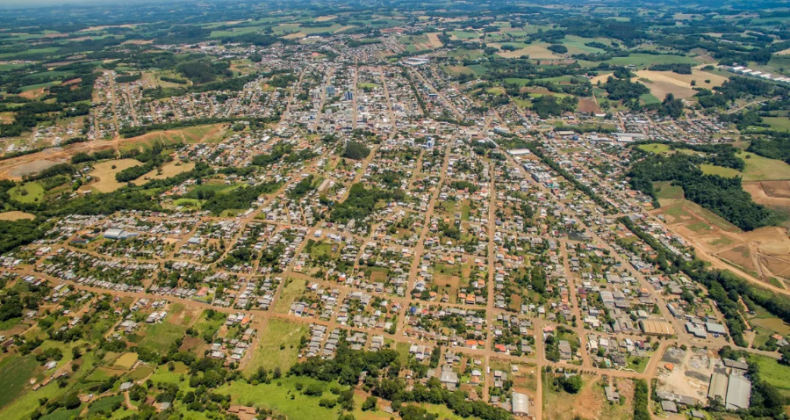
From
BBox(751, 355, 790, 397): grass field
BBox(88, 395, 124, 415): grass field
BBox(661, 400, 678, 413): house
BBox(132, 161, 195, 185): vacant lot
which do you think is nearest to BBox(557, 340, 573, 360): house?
BBox(661, 400, 678, 413): house

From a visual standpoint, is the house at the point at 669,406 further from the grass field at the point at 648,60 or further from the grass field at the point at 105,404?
the grass field at the point at 648,60

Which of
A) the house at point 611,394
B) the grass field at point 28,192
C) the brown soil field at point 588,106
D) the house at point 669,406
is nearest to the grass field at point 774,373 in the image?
the house at point 669,406

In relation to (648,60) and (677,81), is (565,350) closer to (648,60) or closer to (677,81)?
(677,81)

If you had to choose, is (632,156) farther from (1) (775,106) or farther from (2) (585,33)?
(2) (585,33)

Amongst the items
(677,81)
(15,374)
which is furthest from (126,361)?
(677,81)

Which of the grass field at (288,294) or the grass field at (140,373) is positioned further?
the grass field at (288,294)

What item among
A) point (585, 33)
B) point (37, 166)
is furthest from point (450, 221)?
point (585, 33)
